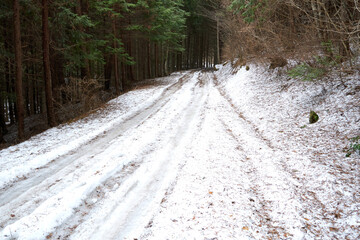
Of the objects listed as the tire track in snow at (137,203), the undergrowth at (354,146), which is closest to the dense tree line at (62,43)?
the tire track in snow at (137,203)

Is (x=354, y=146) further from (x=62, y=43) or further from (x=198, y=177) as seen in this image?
(x=62, y=43)

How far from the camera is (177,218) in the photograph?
3.67 meters

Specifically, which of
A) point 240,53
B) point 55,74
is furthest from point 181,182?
point 240,53

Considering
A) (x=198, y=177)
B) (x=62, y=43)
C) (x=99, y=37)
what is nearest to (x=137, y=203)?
(x=198, y=177)

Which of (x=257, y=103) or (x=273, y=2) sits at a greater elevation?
(x=273, y=2)

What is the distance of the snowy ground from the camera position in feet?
11.6

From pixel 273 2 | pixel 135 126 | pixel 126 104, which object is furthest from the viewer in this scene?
pixel 126 104

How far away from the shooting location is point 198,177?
4871mm

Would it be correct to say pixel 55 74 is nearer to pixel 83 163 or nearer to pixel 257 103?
pixel 83 163

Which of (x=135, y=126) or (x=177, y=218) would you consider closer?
(x=177, y=218)

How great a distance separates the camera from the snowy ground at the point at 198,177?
352 cm

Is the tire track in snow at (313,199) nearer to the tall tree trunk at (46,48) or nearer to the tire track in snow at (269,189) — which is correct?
the tire track in snow at (269,189)

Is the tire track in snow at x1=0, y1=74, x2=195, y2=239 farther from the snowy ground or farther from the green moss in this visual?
the green moss

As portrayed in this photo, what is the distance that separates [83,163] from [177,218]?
11.0 ft
